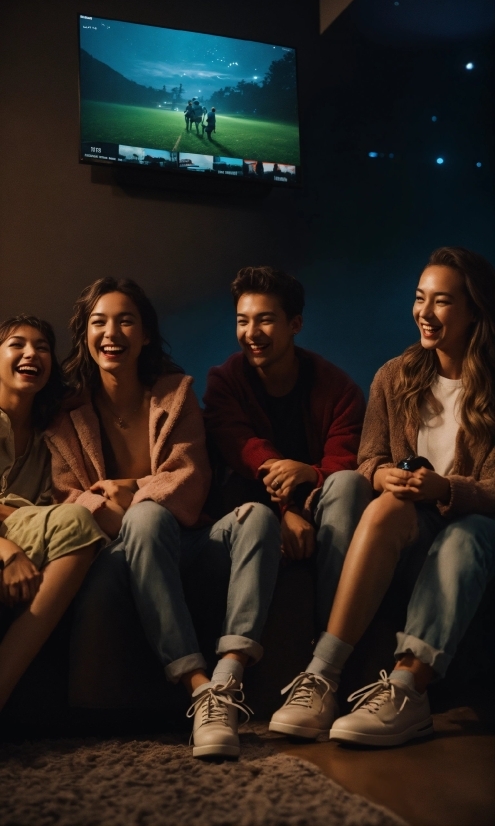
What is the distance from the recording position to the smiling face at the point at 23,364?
1.98 metres

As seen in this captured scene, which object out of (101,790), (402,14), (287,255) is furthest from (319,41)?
(101,790)

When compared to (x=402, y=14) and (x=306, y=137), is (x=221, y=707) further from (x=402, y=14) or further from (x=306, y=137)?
(x=402, y=14)

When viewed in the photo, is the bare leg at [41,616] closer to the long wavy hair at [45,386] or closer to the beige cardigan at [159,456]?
the beige cardigan at [159,456]

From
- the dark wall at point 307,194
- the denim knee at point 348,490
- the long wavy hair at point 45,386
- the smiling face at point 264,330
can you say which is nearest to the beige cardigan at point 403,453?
the denim knee at point 348,490

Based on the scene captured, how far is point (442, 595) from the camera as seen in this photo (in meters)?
1.62

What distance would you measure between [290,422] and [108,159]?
1.53 m

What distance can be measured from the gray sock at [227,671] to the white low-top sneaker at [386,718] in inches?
7.9

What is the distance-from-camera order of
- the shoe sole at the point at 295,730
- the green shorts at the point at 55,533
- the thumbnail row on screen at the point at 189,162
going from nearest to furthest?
the shoe sole at the point at 295,730, the green shorts at the point at 55,533, the thumbnail row on screen at the point at 189,162

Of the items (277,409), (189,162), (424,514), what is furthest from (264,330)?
(189,162)

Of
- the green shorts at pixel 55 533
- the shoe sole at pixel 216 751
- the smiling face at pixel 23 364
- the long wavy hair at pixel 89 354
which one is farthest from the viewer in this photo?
the long wavy hair at pixel 89 354

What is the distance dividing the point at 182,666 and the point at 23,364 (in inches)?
32.6

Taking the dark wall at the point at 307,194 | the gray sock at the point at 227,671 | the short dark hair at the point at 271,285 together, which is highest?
the dark wall at the point at 307,194

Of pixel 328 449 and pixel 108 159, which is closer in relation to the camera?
pixel 328 449

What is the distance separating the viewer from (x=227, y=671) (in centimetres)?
157
